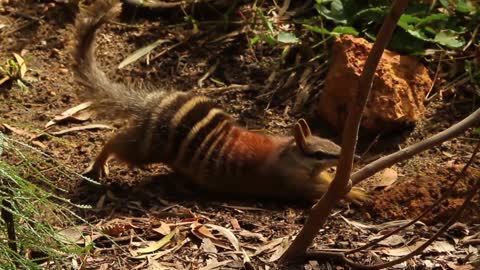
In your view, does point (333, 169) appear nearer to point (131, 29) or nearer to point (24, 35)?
point (131, 29)

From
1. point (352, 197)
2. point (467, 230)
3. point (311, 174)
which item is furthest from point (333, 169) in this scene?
point (467, 230)

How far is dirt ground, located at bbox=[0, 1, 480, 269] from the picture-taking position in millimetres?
4680

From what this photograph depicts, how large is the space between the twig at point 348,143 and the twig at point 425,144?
0.14 meters

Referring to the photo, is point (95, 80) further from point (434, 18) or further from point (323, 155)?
point (434, 18)

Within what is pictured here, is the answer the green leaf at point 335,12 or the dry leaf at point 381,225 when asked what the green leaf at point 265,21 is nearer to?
the green leaf at point 335,12

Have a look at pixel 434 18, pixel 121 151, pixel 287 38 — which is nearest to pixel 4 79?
pixel 121 151

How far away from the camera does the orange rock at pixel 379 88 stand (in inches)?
221

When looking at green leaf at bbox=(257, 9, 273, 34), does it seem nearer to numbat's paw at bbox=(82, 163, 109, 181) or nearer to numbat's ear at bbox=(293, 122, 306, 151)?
numbat's ear at bbox=(293, 122, 306, 151)

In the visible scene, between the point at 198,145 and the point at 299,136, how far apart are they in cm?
61

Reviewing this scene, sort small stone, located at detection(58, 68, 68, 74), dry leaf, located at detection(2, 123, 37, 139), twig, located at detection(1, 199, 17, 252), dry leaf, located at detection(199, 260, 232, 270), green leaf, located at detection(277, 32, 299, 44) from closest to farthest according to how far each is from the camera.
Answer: twig, located at detection(1, 199, 17, 252) → dry leaf, located at detection(199, 260, 232, 270) → dry leaf, located at detection(2, 123, 37, 139) → green leaf, located at detection(277, 32, 299, 44) → small stone, located at detection(58, 68, 68, 74)

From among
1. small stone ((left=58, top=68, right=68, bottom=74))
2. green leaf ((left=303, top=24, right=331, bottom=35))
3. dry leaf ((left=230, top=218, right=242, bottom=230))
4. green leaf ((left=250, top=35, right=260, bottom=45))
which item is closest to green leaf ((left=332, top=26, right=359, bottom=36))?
green leaf ((left=303, top=24, right=331, bottom=35))

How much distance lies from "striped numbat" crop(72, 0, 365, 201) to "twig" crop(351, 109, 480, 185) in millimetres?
1424

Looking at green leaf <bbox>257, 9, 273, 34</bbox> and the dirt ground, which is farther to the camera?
green leaf <bbox>257, 9, 273, 34</bbox>

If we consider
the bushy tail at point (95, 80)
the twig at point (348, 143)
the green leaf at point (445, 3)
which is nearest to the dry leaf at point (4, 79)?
the bushy tail at point (95, 80)
